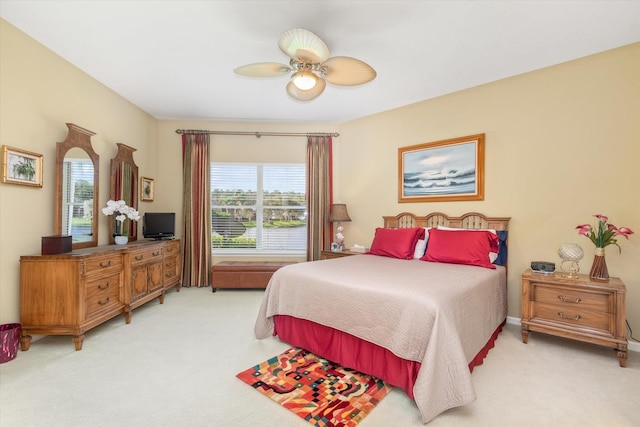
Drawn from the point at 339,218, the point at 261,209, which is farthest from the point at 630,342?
the point at 261,209

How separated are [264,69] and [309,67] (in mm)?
393

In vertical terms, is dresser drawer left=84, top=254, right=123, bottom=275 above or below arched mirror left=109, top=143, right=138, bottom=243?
below

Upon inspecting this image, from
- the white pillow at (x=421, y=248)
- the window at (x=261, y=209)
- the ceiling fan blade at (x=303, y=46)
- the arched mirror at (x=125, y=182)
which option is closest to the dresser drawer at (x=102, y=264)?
the arched mirror at (x=125, y=182)

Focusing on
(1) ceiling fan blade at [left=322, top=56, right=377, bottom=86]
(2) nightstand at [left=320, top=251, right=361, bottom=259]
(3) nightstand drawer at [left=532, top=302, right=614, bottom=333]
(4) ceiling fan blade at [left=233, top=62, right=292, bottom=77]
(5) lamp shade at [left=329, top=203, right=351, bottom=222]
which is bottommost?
(3) nightstand drawer at [left=532, top=302, right=614, bottom=333]

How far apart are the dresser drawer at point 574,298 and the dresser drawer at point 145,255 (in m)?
4.24

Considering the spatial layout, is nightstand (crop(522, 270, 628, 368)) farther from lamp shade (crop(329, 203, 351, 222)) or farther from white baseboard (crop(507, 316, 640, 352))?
lamp shade (crop(329, 203, 351, 222))

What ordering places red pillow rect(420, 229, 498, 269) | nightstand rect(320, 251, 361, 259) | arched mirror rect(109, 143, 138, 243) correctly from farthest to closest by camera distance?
nightstand rect(320, 251, 361, 259) → arched mirror rect(109, 143, 138, 243) → red pillow rect(420, 229, 498, 269)

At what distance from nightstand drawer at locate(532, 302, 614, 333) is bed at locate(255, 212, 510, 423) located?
0.34 m

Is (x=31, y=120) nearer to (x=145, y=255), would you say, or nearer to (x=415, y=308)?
(x=145, y=255)

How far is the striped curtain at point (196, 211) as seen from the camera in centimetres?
486

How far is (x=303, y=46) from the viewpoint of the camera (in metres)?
2.14

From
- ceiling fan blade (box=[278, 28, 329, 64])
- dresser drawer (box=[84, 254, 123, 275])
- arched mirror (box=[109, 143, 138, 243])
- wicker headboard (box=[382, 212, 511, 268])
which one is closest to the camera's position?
ceiling fan blade (box=[278, 28, 329, 64])

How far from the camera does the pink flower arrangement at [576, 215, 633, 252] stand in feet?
8.41

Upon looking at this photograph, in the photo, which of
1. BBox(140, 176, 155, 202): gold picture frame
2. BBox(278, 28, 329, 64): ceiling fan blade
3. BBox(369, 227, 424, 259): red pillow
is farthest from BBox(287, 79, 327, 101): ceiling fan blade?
BBox(140, 176, 155, 202): gold picture frame
